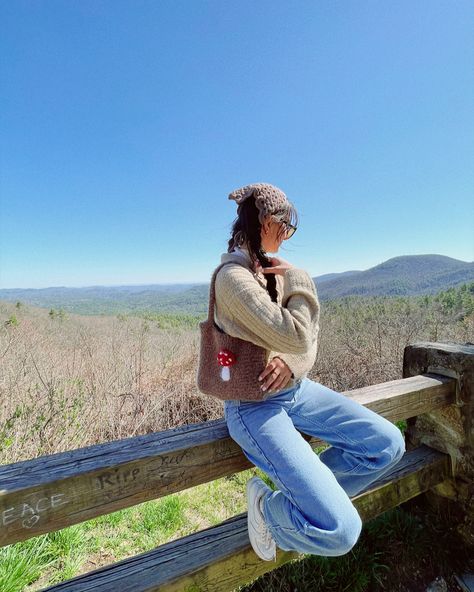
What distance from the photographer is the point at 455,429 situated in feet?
6.43

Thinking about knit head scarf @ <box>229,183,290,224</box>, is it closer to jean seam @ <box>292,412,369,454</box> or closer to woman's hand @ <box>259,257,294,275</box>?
woman's hand @ <box>259,257,294,275</box>

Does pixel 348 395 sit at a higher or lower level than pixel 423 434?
higher

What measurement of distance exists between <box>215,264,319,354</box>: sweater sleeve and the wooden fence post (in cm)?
122

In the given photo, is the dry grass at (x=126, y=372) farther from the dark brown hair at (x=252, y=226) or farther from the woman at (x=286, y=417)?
the dark brown hair at (x=252, y=226)

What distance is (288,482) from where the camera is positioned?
110 centimetres

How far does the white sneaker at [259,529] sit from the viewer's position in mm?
1233

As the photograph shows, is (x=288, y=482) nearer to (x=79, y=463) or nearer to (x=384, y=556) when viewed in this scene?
(x=79, y=463)

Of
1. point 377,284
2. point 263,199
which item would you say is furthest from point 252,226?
point 377,284

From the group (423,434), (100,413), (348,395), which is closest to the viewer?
(348,395)

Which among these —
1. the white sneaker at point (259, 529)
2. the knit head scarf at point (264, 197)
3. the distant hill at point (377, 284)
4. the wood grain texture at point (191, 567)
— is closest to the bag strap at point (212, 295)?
the distant hill at point (377, 284)

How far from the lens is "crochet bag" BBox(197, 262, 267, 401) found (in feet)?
4.07

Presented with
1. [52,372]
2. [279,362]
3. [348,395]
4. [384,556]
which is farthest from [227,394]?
[52,372]

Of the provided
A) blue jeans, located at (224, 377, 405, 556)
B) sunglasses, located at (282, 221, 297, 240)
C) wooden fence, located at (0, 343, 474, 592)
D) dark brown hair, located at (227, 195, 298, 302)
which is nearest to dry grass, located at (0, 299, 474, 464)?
wooden fence, located at (0, 343, 474, 592)

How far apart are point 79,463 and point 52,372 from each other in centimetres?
305
